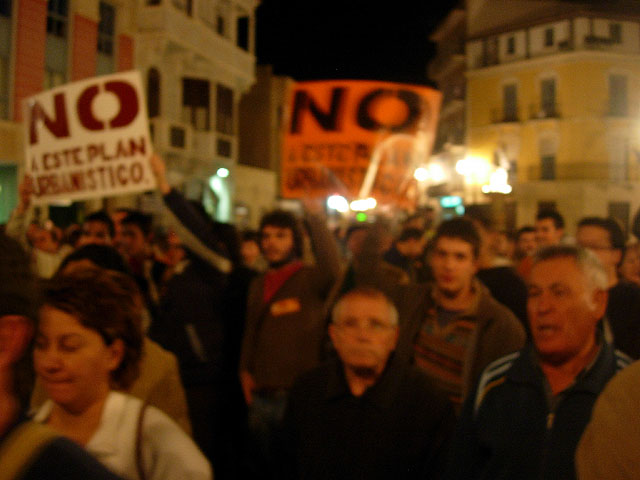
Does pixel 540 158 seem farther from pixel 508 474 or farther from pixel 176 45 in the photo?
pixel 508 474

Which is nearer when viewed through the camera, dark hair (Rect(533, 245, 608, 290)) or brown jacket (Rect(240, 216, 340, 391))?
dark hair (Rect(533, 245, 608, 290))

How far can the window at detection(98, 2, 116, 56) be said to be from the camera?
17.3 meters

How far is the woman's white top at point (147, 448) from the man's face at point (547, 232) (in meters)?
4.22

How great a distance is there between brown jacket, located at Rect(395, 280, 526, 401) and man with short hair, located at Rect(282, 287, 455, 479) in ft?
1.58

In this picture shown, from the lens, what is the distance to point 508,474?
7.62ft

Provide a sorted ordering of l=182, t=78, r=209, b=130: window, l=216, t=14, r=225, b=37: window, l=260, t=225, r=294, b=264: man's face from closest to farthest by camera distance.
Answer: l=260, t=225, r=294, b=264: man's face < l=182, t=78, r=209, b=130: window < l=216, t=14, r=225, b=37: window

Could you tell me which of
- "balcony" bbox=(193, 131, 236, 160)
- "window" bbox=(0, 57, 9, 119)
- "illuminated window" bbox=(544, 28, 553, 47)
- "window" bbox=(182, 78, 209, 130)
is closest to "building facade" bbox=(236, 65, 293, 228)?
"balcony" bbox=(193, 131, 236, 160)

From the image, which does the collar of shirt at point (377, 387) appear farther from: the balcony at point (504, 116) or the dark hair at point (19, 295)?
the balcony at point (504, 116)

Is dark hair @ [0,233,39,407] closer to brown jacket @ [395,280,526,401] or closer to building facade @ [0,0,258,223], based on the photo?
brown jacket @ [395,280,526,401]

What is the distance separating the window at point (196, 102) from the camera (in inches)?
894

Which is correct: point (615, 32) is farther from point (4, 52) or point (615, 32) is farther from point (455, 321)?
point (455, 321)

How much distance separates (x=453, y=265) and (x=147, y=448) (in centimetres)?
209

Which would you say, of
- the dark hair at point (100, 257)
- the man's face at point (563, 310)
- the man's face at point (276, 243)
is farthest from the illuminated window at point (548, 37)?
the man's face at point (563, 310)

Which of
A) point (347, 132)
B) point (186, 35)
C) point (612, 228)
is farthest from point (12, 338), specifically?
point (186, 35)
